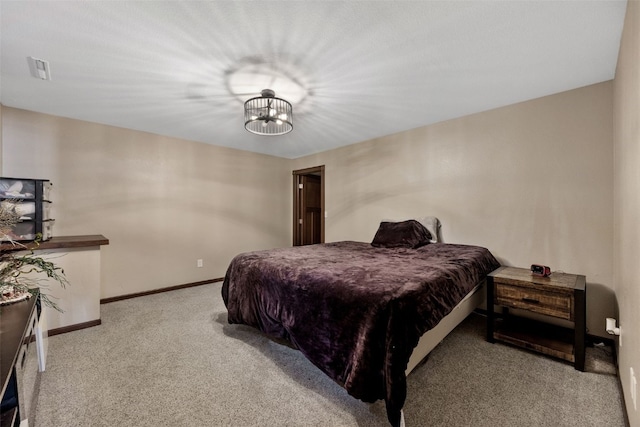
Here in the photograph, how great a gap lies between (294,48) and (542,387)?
2763 millimetres

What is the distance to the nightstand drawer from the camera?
1875mm

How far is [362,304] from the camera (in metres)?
1.43

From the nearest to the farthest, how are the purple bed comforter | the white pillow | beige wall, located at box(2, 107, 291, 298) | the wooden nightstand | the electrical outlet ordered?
the electrical outlet, the purple bed comforter, the wooden nightstand, beige wall, located at box(2, 107, 291, 298), the white pillow

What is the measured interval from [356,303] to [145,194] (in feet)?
11.3

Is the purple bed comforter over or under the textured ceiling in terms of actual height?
under

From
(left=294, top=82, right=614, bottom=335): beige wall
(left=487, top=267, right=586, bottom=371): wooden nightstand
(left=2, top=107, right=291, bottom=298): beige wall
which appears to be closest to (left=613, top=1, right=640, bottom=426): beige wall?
(left=487, top=267, right=586, bottom=371): wooden nightstand

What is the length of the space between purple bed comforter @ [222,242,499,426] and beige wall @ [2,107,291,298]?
186 centimetres

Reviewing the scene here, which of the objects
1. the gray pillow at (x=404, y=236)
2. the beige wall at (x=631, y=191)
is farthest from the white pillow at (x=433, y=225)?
the beige wall at (x=631, y=191)

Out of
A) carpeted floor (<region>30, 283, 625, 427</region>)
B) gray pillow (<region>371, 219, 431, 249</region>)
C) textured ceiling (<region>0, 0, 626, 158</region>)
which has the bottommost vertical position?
carpeted floor (<region>30, 283, 625, 427</region>)

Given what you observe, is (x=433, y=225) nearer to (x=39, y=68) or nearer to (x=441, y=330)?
(x=441, y=330)

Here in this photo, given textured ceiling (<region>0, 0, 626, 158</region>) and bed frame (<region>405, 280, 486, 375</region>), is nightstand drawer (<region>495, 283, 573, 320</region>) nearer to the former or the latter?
bed frame (<region>405, 280, 486, 375</region>)

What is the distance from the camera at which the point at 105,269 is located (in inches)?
127

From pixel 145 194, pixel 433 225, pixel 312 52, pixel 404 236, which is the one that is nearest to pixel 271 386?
pixel 404 236

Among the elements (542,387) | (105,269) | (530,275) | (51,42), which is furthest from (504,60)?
(105,269)
